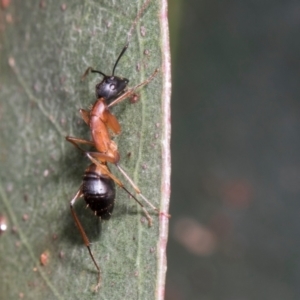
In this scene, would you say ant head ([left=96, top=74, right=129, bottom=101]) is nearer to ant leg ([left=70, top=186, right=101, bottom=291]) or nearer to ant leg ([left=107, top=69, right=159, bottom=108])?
ant leg ([left=107, top=69, right=159, bottom=108])

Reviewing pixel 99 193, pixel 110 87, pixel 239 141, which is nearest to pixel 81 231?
pixel 99 193

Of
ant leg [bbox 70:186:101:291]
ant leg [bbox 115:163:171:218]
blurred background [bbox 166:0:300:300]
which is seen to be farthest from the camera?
blurred background [bbox 166:0:300:300]

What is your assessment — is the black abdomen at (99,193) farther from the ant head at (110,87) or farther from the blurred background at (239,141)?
the blurred background at (239,141)

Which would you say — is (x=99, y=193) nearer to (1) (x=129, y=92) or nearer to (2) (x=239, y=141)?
(1) (x=129, y=92)

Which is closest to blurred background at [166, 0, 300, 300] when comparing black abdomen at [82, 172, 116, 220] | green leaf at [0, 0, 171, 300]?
green leaf at [0, 0, 171, 300]

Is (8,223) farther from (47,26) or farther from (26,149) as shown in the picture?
(47,26)

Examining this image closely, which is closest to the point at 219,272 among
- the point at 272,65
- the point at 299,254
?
the point at 299,254

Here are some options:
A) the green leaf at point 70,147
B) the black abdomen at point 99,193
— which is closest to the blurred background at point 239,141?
the green leaf at point 70,147
